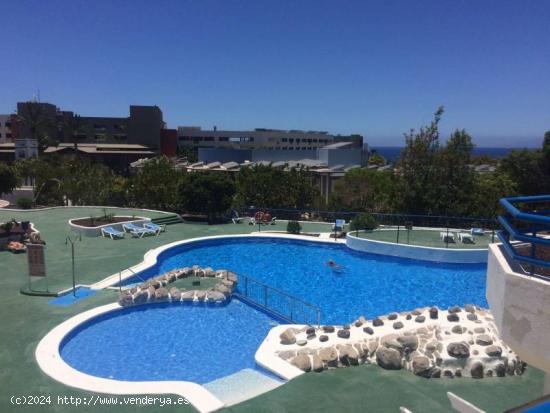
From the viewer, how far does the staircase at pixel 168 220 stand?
28.6 metres

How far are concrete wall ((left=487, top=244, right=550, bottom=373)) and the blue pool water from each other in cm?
752

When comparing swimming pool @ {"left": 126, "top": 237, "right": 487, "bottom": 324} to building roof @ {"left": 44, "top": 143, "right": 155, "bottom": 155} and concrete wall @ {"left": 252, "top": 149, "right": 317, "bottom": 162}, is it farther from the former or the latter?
building roof @ {"left": 44, "top": 143, "right": 155, "bottom": 155}

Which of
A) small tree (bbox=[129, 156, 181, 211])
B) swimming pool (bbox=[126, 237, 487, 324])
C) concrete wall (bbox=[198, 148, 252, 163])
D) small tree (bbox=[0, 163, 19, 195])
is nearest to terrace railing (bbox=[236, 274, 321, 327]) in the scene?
swimming pool (bbox=[126, 237, 487, 324])

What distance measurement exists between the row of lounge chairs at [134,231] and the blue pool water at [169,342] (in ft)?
34.4

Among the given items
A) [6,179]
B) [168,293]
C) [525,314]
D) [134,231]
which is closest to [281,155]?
[134,231]

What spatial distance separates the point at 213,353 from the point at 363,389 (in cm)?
459

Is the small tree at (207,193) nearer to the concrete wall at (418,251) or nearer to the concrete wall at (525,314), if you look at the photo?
the concrete wall at (418,251)

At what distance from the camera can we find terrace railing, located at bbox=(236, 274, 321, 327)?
48.1 feet

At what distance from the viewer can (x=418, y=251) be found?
22.0 meters

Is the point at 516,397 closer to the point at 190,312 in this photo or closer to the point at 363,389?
the point at 363,389

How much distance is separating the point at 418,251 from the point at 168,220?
52.2ft

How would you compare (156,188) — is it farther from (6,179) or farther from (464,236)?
(464,236)

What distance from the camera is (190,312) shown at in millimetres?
14984

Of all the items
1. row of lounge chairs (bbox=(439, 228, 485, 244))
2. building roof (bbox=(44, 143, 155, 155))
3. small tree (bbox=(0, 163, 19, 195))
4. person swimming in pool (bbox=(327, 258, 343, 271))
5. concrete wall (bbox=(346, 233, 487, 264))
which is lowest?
person swimming in pool (bbox=(327, 258, 343, 271))
